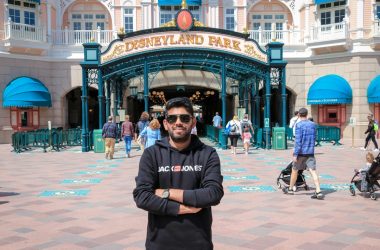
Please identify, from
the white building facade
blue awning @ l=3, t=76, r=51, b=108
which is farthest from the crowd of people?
blue awning @ l=3, t=76, r=51, b=108

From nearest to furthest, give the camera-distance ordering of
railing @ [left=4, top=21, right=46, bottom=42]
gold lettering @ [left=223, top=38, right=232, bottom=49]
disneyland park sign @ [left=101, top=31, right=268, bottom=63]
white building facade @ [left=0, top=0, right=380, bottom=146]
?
disneyland park sign @ [left=101, top=31, right=268, bottom=63] < gold lettering @ [left=223, top=38, right=232, bottom=49] < railing @ [left=4, top=21, right=46, bottom=42] < white building facade @ [left=0, top=0, right=380, bottom=146]

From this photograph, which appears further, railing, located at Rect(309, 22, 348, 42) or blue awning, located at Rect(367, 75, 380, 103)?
railing, located at Rect(309, 22, 348, 42)

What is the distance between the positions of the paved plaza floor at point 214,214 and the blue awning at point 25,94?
1279cm

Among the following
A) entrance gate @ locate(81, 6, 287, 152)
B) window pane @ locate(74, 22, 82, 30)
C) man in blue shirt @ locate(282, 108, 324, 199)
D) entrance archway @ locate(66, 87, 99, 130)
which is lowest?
man in blue shirt @ locate(282, 108, 324, 199)

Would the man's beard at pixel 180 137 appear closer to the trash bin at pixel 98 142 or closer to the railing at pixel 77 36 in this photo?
the trash bin at pixel 98 142

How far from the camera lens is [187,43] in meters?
17.6

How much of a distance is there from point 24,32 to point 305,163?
21.7 meters

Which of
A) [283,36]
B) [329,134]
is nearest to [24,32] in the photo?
[283,36]

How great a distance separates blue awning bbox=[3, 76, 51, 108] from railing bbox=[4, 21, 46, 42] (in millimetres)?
2440

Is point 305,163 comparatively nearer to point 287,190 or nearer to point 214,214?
point 287,190

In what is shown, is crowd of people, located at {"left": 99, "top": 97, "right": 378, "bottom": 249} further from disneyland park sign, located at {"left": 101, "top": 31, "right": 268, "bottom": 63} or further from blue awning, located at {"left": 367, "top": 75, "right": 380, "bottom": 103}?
blue awning, located at {"left": 367, "top": 75, "right": 380, "bottom": 103}

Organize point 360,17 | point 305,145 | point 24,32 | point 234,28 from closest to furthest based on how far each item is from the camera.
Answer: point 305,145, point 360,17, point 24,32, point 234,28

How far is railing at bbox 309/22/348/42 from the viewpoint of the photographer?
2420 centimetres

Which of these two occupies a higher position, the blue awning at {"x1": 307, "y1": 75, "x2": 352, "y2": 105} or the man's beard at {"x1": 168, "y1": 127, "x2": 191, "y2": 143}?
the blue awning at {"x1": 307, "y1": 75, "x2": 352, "y2": 105}
